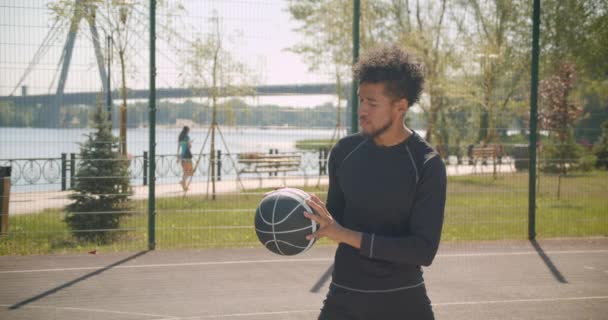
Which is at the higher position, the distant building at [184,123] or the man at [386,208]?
Result: the distant building at [184,123]

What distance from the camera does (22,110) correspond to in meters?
8.27

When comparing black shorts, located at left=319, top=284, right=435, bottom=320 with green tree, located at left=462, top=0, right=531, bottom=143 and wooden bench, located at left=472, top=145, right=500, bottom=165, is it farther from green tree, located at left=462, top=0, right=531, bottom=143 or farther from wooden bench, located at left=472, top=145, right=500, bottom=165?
wooden bench, located at left=472, top=145, right=500, bottom=165

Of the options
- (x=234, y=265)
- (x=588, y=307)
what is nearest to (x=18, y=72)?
(x=234, y=265)

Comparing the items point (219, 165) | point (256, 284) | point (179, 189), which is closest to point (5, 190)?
point (179, 189)

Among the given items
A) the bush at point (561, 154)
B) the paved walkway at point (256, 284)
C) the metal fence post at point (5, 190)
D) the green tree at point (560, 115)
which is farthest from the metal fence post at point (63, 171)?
the green tree at point (560, 115)

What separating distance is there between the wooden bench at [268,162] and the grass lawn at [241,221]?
407mm

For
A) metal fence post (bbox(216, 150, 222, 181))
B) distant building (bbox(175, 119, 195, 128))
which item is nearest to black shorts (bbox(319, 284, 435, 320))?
distant building (bbox(175, 119, 195, 128))

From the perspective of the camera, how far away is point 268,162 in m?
9.98

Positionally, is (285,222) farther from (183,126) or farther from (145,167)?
(145,167)

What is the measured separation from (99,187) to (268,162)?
2.64 meters

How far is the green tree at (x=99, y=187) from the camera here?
921 cm

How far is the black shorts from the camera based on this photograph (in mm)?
2725

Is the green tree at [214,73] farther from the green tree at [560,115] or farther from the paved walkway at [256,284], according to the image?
the green tree at [560,115]

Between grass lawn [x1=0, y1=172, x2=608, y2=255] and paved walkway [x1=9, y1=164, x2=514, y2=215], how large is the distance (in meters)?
0.13
